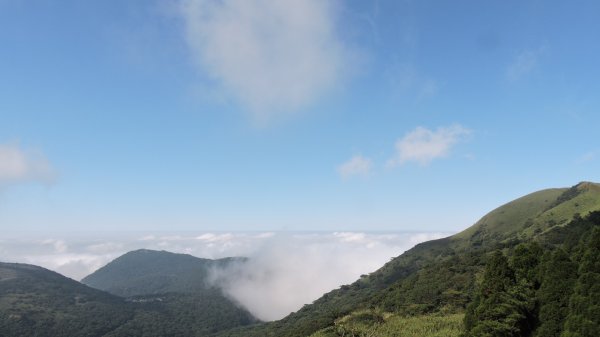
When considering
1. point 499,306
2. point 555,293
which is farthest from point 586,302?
point 499,306

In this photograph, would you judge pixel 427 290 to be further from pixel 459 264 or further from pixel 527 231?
pixel 527 231

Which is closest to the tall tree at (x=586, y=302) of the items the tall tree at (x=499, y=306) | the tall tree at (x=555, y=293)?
the tall tree at (x=555, y=293)

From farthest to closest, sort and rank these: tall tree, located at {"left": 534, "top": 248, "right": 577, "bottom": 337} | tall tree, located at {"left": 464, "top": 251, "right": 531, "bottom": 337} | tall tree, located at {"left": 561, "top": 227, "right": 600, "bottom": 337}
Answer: tall tree, located at {"left": 464, "top": 251, "right": 531, "bottom": 337} < tall tree, located at {"left": 534, "top": 248, "right": 577, "bottom": 337} < tall tree, located at {"left": 561, "top": 227, "right": 600, "bottom": 337}

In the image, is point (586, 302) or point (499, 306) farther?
Answer: point (499, 306)

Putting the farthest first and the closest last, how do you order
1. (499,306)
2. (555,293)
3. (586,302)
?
(499,306)
(555,293)
(586,302)

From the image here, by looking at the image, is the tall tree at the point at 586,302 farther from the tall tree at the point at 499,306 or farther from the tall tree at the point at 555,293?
the tall tree at the point at 499,306

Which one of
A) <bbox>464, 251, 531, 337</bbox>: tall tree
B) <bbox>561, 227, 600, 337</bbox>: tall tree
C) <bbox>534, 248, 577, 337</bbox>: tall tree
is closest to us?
<bbox>561, 227, 600, 337</bbox>: tall tree

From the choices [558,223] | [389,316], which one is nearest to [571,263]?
[389,316]

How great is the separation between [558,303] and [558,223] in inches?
5997

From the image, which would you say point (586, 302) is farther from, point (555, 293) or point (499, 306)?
point (499, 306)

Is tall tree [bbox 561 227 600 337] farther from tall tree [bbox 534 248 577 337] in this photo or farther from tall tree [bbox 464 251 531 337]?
tall tree [bbox 464 251 531 337]

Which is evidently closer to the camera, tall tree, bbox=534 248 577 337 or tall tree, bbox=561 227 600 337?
tall tree, bbox=561 227 600 337

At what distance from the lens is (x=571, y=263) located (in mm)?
55312

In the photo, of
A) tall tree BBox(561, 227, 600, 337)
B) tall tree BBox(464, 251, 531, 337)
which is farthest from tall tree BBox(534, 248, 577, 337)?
tall tree BBox(464, 251, 531, 337)
